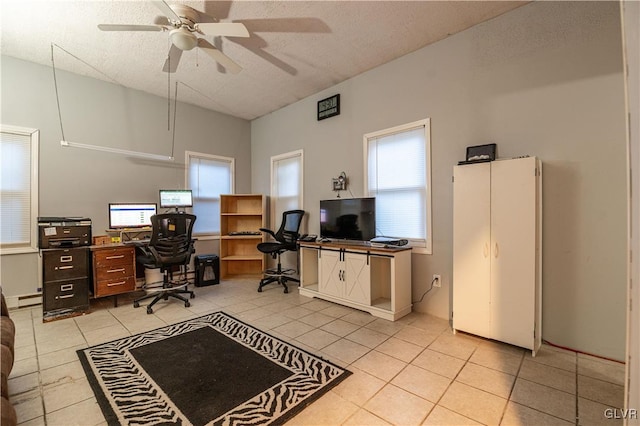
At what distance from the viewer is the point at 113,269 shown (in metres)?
3.64

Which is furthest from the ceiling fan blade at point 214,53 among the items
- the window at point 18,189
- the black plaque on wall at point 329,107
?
the window at point 18,189

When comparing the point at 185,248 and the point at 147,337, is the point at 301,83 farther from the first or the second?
the point at 147,337

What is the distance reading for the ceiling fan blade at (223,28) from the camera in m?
2.44

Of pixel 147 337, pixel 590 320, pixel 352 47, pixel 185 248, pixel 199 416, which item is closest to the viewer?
pixel 199 416

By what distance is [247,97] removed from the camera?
4.82m

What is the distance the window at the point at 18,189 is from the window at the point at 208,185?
202cm

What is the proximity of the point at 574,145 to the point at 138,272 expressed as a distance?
5.68 metres

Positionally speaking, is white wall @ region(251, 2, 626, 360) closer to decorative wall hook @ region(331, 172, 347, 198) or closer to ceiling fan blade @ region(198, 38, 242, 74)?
decorative wall hook @ region(331, 172, 347, 198)

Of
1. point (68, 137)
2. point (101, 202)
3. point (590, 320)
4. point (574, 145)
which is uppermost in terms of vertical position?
point (68, 137)

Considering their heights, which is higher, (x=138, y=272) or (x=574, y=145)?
(x=574, y=145)

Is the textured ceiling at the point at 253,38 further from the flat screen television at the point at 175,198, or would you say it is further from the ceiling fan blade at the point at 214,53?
the flat screen television at the point at 175,198

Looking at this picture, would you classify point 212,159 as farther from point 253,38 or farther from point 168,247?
point 253,38

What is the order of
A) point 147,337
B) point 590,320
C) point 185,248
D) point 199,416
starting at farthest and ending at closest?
point 185,248 < point 147,337 < point 590,320 < point 199,416

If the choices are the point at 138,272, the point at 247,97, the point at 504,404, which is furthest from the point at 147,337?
the point at 247,97
